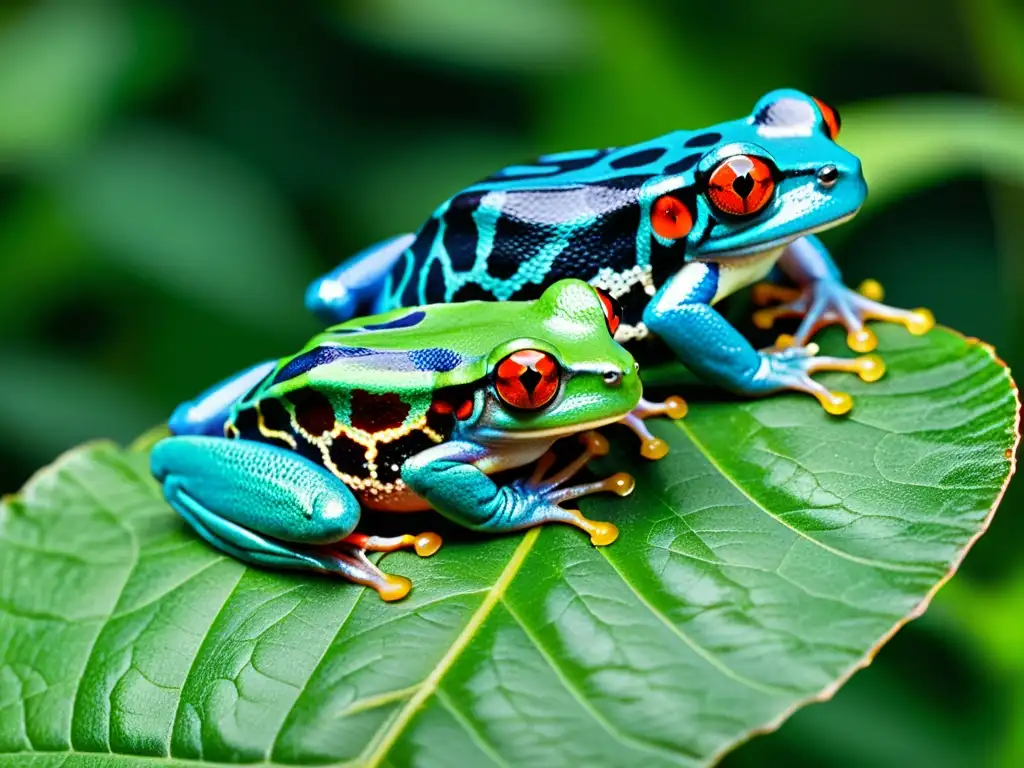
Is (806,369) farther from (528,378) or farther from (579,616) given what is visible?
(579,616)

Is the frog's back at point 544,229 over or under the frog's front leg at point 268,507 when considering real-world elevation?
over

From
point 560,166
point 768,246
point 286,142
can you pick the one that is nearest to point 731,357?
point 768,246

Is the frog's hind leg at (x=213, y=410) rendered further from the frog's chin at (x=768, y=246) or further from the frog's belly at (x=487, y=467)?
the frog's chin at (x=768, y=246)

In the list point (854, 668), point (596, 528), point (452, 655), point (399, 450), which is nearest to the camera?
point (854, 668)

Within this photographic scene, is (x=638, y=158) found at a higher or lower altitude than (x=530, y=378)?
higher

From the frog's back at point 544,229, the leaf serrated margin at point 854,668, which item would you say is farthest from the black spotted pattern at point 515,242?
the leaf serrated margin at point 854,668

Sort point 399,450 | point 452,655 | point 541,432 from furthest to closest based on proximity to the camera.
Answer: point 399,450 → point 541,432 → point 452,655

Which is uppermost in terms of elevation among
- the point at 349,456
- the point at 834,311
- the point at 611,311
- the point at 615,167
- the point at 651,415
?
the point at 615,167
